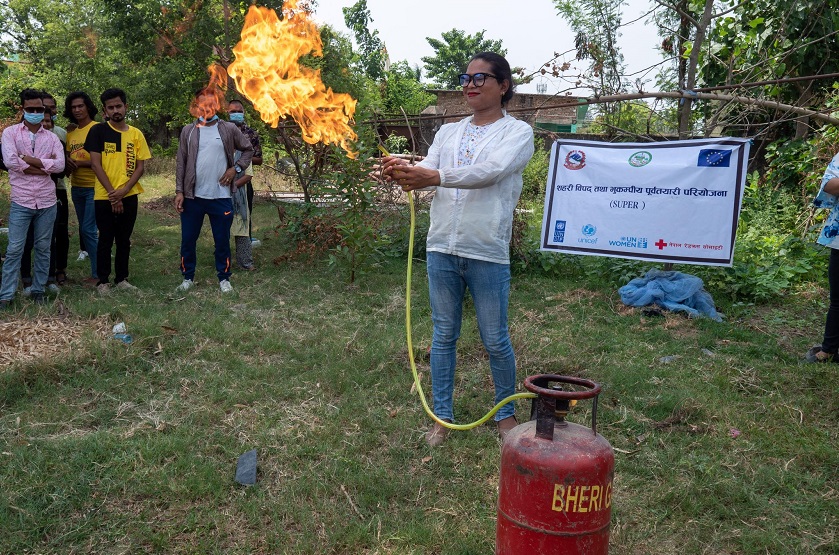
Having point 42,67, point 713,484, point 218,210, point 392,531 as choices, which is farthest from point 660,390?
point 42,67

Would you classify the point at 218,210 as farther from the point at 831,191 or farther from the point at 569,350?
the point at 831,191

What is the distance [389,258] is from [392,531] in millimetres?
5985

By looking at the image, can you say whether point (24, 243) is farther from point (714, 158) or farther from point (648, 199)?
point (714, 158)

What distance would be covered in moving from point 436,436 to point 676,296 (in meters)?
3.78

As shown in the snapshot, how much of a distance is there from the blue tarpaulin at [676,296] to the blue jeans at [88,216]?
5.70 metres

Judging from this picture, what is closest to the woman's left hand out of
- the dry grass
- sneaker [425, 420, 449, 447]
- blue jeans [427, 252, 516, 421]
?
blue jeans [427, 252, 516, 421]

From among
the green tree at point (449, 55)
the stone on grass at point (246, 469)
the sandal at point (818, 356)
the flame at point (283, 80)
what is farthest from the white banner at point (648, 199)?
the green tree at point (449, 55)

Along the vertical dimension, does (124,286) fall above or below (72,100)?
below

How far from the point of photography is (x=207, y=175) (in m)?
6.88

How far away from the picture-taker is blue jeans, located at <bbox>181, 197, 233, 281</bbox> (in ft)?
22.9

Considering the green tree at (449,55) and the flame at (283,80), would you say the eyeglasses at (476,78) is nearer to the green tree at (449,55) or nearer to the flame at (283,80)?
the flame at (283,80)

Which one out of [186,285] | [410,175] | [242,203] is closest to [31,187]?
[186,285]

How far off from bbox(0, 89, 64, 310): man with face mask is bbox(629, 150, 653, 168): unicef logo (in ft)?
18.0

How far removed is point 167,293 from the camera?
684cm
